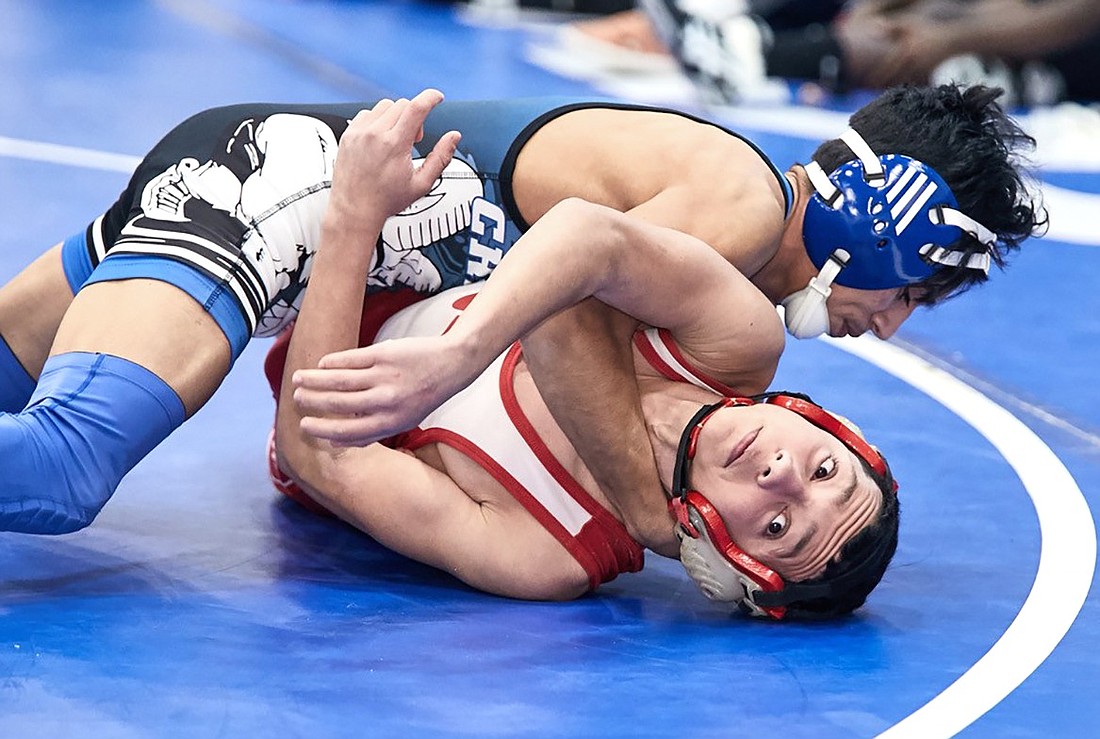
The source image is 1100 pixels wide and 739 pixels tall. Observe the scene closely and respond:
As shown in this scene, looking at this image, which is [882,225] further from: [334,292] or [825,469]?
[334,292]

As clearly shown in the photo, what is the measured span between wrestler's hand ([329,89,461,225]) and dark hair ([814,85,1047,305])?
3.25 ft

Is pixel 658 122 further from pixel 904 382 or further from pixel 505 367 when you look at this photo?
pixel 904 382

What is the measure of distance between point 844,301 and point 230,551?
4.52 feet

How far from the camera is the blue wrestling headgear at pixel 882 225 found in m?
3.58

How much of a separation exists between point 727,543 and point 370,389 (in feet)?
2.85

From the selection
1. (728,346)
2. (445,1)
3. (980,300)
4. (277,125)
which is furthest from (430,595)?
(445,1)

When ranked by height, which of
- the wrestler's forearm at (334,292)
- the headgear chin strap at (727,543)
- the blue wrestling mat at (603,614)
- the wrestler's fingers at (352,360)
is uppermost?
the wrestler's fingers at (352,360)

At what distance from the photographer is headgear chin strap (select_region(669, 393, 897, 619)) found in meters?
3.10

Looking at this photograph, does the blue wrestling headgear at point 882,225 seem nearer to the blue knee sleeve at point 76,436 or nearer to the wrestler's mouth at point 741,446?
the wrestler's mouth at point 741,446

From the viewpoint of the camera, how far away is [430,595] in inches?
127

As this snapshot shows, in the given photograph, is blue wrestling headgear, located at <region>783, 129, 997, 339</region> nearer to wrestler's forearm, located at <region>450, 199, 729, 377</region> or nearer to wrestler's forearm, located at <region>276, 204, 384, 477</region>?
wrestler's forearm, located at <region>450, 199, 729, 377</region>

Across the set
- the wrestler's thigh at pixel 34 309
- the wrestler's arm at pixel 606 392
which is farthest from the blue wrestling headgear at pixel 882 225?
the wrestler's thigh at pixel 34 309

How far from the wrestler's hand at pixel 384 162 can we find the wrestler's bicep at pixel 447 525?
46 cm

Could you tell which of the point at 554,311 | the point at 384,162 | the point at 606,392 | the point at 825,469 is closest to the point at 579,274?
the point at 554,311
